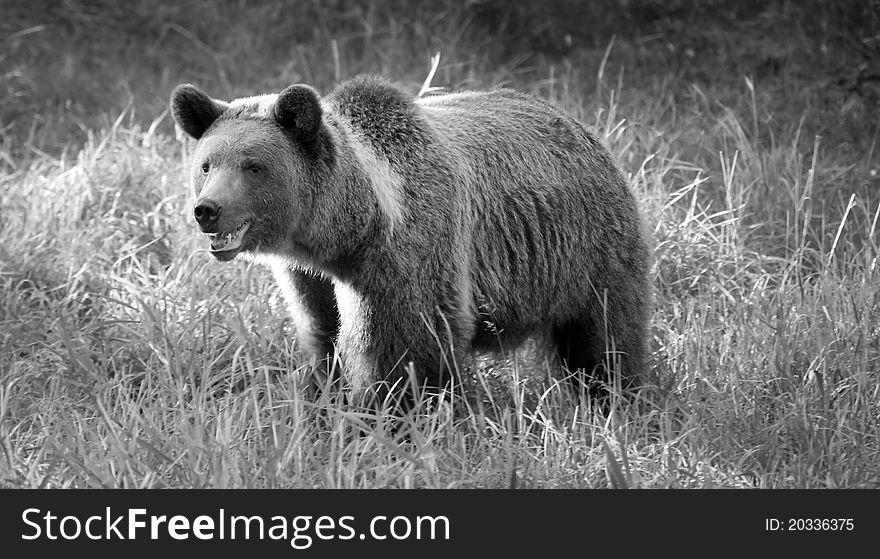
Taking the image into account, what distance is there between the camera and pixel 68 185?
24.3 ft

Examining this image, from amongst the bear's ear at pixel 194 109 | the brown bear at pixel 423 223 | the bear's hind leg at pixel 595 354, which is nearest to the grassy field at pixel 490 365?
the bear's hind leg at pixel 595 354

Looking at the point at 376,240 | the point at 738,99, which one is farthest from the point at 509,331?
the point at 738,99

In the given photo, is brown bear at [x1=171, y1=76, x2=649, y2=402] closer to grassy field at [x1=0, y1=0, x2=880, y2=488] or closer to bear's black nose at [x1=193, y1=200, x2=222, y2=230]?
bear's black nose at [x1=193, y1=200, x2=222, y2=230]

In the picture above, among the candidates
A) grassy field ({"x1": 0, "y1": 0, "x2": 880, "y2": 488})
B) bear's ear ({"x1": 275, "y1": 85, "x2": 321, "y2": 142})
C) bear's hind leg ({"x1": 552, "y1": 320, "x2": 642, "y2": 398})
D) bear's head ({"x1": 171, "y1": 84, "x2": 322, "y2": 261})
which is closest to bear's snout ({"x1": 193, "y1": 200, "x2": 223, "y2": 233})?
bear's head ({"x1": 171, "y1": 84, "x2": 322, "y2": 261})

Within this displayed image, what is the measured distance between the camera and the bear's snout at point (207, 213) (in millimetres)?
4629

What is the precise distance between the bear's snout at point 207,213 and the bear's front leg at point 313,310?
0.72 meters

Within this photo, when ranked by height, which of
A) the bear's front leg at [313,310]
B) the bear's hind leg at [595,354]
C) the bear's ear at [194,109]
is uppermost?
the bear's ear at [194,109]

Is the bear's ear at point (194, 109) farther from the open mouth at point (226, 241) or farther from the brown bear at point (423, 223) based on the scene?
the open mouth at point (226, 241)

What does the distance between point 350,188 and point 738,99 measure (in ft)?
13.7

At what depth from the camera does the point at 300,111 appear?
16.0 ft

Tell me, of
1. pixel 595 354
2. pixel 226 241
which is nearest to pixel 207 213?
pixel 226 241

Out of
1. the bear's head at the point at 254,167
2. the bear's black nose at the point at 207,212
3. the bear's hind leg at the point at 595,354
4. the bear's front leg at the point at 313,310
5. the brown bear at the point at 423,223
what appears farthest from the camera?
the bear's hind leg at the point at 595,354

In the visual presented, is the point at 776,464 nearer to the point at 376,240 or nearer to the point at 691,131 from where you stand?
the point at 376,240

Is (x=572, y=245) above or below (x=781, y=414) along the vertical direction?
above
